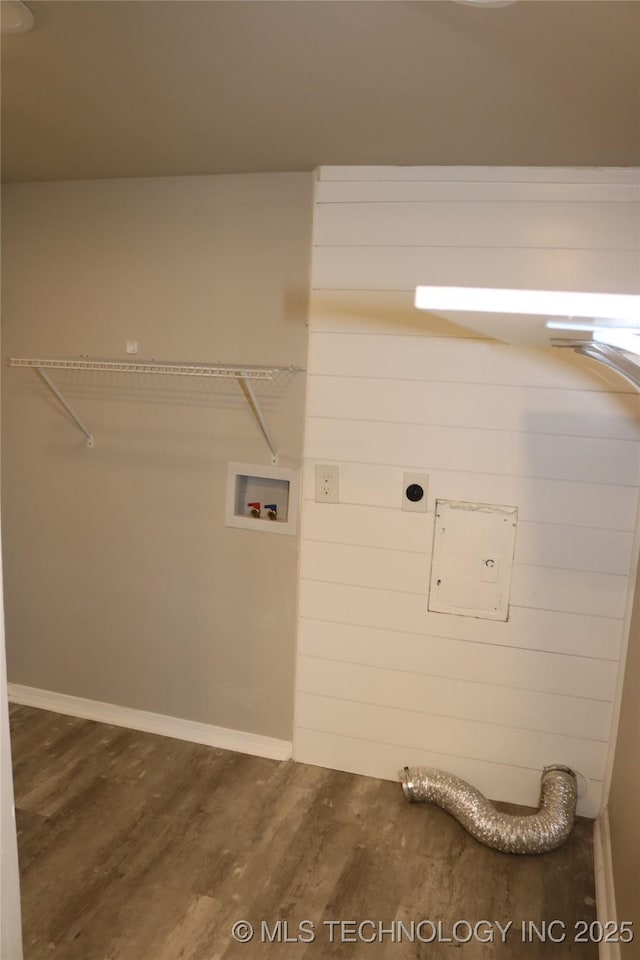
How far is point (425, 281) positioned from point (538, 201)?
0.44 meters

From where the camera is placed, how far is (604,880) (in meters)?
2.21

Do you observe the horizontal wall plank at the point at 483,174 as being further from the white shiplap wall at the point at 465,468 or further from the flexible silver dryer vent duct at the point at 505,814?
the flexible silver dryer vent duct at the point at 505,814

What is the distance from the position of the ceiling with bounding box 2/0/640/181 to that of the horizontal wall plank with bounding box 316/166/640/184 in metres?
0.04

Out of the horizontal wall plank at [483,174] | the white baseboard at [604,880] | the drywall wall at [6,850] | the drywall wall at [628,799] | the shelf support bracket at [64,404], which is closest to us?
the drywall wall at [6,850]

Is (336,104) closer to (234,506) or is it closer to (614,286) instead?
(614,286)

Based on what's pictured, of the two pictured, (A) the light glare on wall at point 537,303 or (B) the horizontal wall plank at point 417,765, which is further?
(B) the horizontal wall plank at point 417,765

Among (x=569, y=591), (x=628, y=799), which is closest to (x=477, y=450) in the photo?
(x=569, y=591)

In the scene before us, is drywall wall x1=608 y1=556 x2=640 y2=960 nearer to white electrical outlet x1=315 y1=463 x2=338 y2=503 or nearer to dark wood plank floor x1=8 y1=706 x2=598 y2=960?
dark wood plank floor x1=8 y1=706 x2=598 y2=960

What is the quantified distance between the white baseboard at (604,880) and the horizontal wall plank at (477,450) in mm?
1176

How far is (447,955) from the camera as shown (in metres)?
1.99

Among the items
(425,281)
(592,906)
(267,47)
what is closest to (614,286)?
(425,281)

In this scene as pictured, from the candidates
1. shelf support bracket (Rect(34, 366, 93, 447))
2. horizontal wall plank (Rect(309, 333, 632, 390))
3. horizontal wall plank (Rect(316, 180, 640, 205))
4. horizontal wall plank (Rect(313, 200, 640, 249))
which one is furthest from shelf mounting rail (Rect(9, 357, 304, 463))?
horizontal wall plank (Rect(316, 180, 640, 205))

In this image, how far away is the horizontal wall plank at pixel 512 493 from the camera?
7.97 ft

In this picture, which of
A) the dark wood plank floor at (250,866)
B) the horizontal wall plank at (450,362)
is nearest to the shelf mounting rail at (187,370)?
the horizontal wall plank at (450,362)
